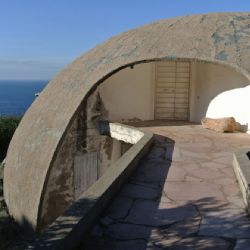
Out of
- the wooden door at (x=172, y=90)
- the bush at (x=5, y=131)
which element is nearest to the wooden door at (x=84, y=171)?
the wooden door at (x=172, y=90)

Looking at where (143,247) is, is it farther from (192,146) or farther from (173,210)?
(192,146)

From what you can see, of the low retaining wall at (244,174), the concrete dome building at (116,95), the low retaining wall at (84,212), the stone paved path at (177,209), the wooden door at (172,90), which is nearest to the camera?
the low retaining wall at (84,212)

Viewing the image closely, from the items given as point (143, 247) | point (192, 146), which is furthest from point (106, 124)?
point (143, 247)

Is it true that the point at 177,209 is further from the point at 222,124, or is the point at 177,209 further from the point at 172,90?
the point at 172,90

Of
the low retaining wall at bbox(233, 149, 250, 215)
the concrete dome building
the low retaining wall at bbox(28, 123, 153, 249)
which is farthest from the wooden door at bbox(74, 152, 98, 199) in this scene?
the low retaining wall at bbox(233, 149, 250, 215)

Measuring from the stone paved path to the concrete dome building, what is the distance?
3.08 meters

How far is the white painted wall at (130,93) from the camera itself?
37.3 feet

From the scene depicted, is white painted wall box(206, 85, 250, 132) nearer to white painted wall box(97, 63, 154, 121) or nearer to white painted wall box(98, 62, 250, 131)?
white painted wall box(98, 62, 250, 131)

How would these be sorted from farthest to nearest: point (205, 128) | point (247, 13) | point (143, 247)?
point (247, 13), point (205, 128), point (143, 247)

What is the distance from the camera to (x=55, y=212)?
393 inches

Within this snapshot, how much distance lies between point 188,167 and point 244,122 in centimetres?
412

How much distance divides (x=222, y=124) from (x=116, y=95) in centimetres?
295

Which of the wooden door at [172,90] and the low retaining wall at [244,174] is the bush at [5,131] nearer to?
the wooden door at [172,90]

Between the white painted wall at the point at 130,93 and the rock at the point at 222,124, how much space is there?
202 centimetres
